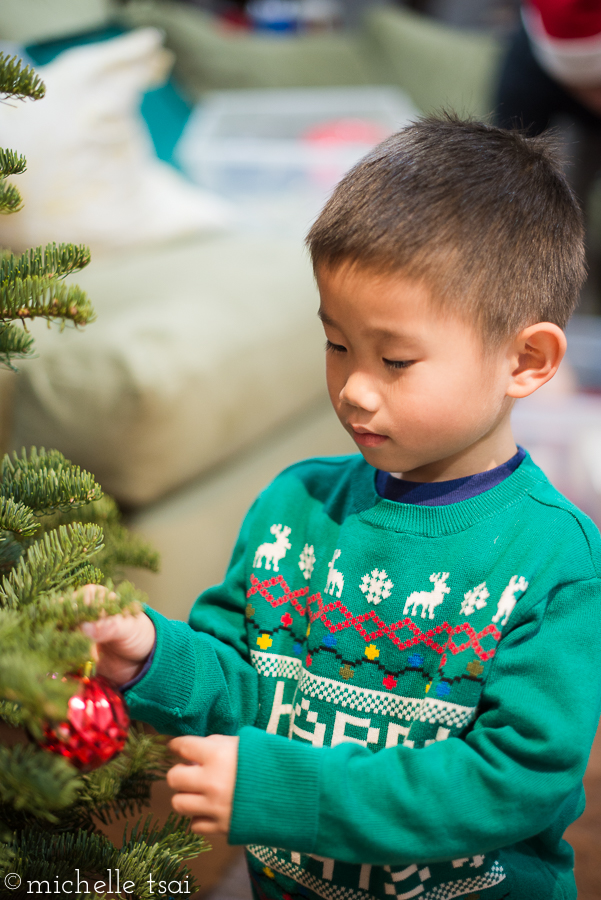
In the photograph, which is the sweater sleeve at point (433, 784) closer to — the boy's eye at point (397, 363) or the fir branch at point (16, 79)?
the boy's eye at point (397, 363)

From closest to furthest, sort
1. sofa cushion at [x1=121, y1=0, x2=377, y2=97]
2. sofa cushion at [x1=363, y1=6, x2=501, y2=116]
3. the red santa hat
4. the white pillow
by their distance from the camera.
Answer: the white pillow, the red santa hat, sofa cushion at [x1=121, y1=0, x2=377, y2=97], sofa cushion at [x1=363, y1=6, x2=501, y2=116]

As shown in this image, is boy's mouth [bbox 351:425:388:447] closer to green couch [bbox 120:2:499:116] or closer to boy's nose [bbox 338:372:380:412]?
boy's nose [bbox 338:372:380:412]

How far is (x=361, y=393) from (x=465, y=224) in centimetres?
12

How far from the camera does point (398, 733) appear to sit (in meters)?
0.54

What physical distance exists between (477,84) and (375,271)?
2300 mm

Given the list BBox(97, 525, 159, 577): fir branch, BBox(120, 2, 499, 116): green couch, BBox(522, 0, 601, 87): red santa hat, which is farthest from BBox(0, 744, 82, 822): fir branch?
BBox(120, 2, 499, 116): green couch

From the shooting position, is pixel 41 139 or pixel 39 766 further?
pixel 41 139

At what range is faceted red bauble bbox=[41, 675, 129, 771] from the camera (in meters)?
0.40

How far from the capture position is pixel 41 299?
0.43m

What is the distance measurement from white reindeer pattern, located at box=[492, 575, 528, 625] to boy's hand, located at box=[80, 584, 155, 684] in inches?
9.2

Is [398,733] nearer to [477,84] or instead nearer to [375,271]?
[375,271]

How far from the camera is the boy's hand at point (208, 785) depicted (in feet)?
1.44

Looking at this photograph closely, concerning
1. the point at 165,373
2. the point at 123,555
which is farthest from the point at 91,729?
the point at 165,373

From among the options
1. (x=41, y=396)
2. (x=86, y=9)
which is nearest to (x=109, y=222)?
(x=41, y=396)
